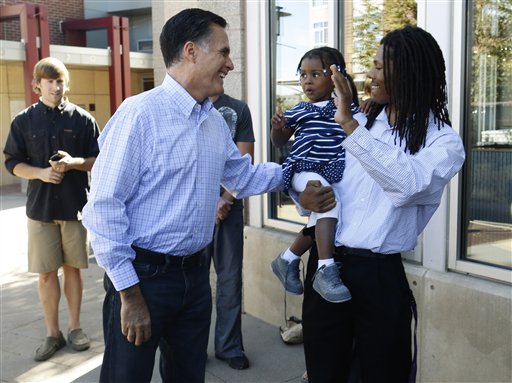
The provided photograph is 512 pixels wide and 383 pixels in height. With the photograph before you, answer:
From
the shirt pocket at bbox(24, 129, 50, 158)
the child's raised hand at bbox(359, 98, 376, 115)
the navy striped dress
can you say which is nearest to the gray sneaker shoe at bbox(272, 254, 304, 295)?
the navy striped dress

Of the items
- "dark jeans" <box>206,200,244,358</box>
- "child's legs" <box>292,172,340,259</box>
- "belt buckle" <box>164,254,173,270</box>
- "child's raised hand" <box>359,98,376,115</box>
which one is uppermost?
"child's raised hand" <box>359,98,376,115</box>

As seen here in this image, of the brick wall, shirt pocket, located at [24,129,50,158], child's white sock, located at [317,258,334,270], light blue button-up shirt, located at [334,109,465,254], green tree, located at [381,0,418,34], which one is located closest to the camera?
light blue button-up shirt, located at [334,109,465,254]

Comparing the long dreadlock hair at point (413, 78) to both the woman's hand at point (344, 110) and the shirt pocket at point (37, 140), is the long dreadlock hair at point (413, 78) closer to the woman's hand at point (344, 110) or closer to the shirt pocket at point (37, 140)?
the woman's hand at point (344, 110)

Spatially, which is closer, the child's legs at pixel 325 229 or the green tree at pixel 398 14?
the child's legs at pixel 325 229

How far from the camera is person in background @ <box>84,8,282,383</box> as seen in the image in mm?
2330

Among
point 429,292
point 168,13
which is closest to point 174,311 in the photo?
point 429,292

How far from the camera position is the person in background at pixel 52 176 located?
456 centimetres

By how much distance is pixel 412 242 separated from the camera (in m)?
2.50

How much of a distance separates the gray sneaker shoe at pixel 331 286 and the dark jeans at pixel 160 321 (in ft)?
1.73

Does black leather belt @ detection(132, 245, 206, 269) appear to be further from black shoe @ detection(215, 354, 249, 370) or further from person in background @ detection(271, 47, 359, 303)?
black shoe @ detection(215, 354, 249, 370)

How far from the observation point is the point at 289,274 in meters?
3.32

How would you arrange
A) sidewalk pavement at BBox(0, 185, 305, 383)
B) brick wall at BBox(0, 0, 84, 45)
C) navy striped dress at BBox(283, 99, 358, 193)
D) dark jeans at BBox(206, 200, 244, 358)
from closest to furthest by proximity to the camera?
navy striped dress at BBox(283, 99, 358, 193), sidewalk pavement at BBox(0, 185, 305, 383), dark jeans at BBox(206, 200, 244, 358), brick wall at BBox(0, 0, 84, 45)

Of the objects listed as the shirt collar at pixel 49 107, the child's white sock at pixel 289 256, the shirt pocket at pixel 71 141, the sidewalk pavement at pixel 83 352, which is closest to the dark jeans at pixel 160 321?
the child's white sock at pixel 289 256

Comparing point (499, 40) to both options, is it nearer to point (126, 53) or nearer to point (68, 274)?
point (68, 274)
